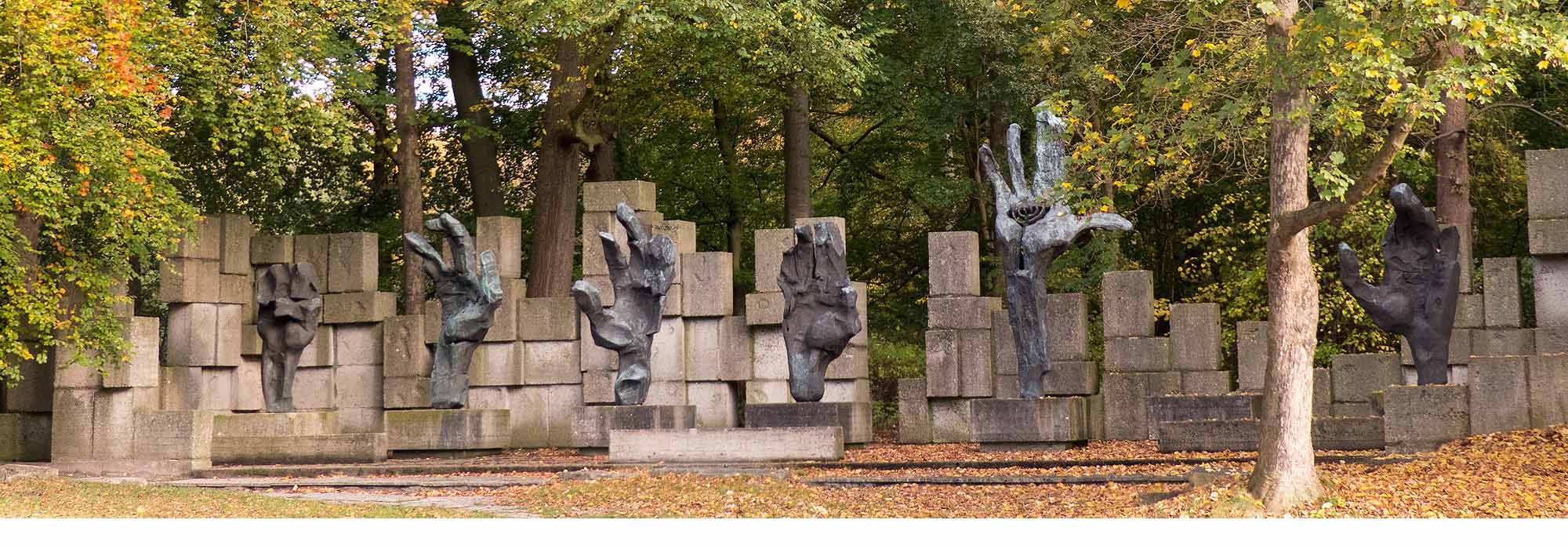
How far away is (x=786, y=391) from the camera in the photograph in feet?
59.7

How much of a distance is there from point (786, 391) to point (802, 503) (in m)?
6.26

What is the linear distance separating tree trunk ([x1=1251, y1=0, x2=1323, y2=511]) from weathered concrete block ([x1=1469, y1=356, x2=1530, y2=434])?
3.02 meters

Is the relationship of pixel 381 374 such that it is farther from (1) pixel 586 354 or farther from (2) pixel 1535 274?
(2) pixel 1535 274

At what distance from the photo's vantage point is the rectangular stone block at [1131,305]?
1730 cm

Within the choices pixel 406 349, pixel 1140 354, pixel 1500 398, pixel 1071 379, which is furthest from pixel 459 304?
pixel 1500 398

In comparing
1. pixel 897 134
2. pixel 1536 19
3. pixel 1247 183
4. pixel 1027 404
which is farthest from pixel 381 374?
pixel 1536 19

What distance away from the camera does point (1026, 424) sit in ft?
52.7

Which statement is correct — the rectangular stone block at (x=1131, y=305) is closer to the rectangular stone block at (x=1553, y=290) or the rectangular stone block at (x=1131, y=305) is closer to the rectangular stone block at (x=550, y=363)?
the rectangular stone block at (x=1553, y=290)

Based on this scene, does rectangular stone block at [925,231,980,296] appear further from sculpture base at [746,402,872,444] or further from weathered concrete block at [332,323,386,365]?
weathered concrete block at [332,323,386,365]

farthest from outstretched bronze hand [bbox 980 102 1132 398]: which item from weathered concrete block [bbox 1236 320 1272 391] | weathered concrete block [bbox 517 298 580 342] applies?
weathered concrete block [bbox 517 298 580 342]

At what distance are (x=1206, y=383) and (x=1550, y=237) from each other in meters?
3.78

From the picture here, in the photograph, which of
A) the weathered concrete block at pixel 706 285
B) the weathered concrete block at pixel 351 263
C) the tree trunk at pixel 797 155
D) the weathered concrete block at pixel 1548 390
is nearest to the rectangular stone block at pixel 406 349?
the weathered concrete block at pixel 351 263

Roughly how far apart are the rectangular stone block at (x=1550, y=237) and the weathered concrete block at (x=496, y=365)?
36.6ft

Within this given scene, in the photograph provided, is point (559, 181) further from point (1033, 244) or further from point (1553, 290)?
point (1553, 290)
